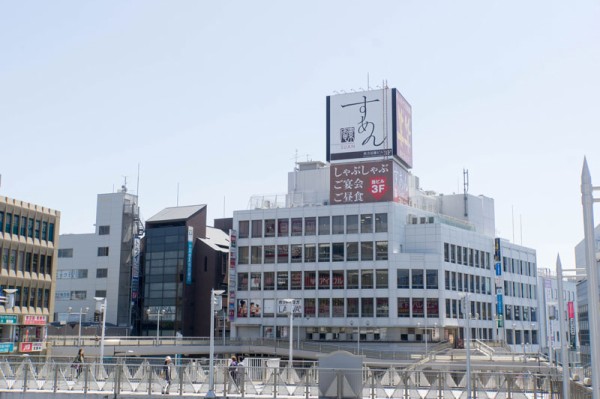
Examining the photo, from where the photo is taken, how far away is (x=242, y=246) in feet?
303

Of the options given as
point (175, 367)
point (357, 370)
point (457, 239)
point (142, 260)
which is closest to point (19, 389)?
point (175, 367)

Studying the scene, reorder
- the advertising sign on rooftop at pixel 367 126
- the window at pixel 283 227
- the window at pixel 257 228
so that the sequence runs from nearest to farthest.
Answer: the advertising sign on rooftop at pixel 367 126 < the window at pixel 283 227 < the window at pixel 257 228

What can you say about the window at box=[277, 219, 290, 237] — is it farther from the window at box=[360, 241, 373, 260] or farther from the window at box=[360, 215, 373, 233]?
the window at box=[360, 241, 373, 260]

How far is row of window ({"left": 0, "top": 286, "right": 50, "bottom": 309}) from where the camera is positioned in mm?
66125

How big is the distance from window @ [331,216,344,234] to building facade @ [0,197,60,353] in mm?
31966

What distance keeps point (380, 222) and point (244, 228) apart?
18392 millimetres

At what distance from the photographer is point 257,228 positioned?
92.0 meters

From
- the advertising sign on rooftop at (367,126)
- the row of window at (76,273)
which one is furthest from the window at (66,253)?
the advertising sign on rooftop at (367,126)

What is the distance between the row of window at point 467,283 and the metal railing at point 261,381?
52307 millimetres

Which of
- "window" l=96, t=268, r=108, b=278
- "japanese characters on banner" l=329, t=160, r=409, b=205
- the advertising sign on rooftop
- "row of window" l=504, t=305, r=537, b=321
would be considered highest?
the advertising sign on rooftop

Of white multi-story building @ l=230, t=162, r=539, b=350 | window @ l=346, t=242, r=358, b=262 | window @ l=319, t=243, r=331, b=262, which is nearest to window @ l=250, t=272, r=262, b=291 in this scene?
white multi-story building @ l=230, t=162, r=539, b=350

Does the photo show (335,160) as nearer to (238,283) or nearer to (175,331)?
(238,283)

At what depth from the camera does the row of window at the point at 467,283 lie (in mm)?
84537

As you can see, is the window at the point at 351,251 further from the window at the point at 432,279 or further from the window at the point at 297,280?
the window at the point at 432,279
